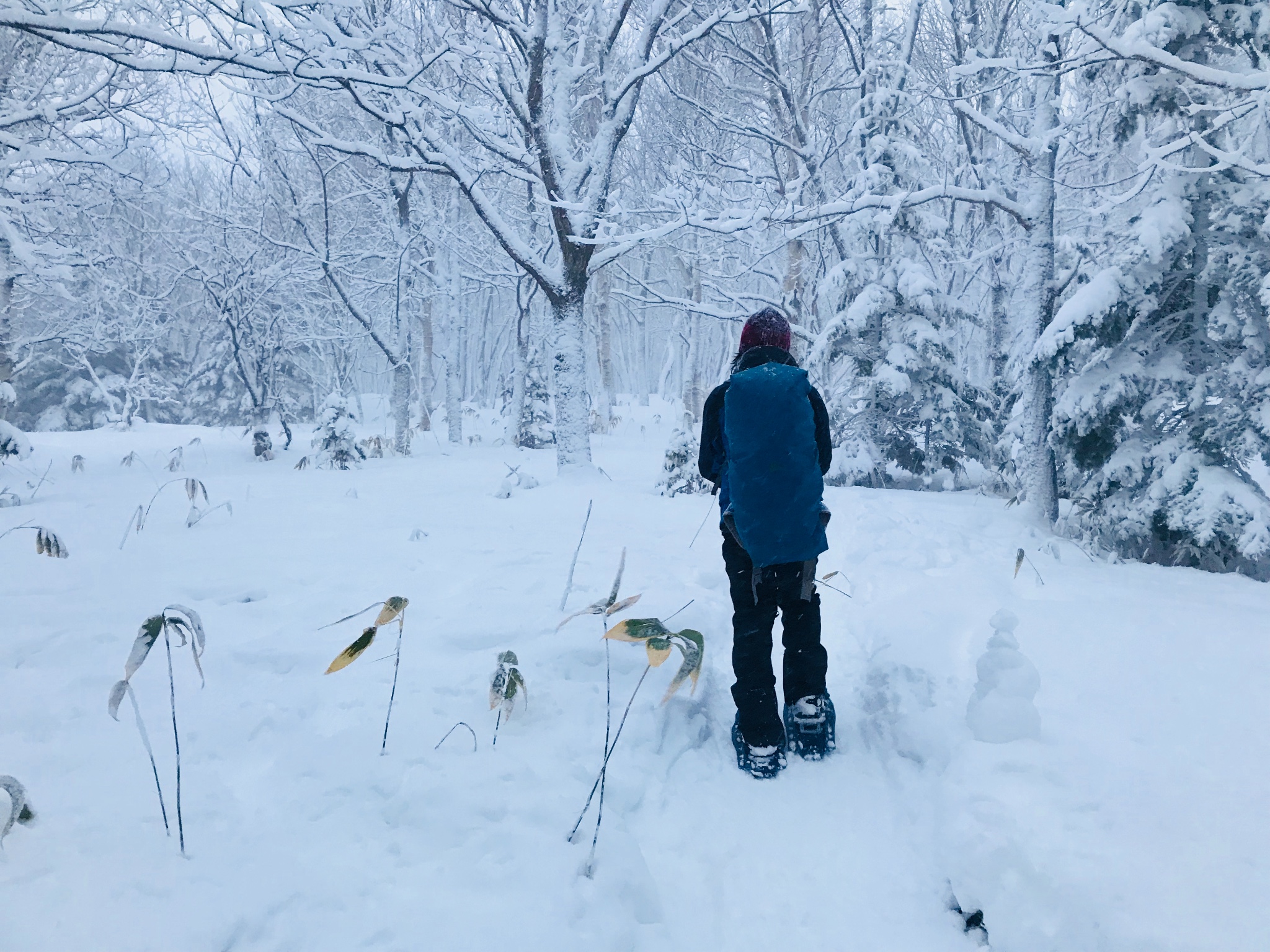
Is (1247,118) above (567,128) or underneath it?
underneath

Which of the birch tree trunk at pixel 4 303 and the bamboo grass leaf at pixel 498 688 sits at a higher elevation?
the birch tree trunk at pixel 4 303

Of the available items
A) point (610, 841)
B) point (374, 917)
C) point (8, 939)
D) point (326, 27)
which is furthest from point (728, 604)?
point (326, 27)

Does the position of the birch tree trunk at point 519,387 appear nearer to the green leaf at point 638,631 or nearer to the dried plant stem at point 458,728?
the dried plant stem at point 458,728

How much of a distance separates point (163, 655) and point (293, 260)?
47.8 feet

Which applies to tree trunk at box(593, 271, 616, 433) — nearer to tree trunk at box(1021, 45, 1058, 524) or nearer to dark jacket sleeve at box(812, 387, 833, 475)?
tree trunk at box(1021, 45, 1058, 524)

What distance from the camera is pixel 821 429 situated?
324 cm

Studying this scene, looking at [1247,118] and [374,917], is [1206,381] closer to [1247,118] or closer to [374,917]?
[1247,118]

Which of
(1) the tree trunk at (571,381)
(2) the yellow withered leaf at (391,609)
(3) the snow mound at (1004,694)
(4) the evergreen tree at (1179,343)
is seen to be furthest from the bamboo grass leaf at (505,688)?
(1) the tree trunk at (571,381)

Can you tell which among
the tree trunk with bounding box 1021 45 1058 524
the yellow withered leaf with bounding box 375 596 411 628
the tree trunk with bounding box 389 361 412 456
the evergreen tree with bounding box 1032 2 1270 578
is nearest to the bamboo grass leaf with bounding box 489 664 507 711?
the yellow withered leaf with bounding box 375 596 411 628

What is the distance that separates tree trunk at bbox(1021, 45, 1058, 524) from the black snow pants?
6.16 metres

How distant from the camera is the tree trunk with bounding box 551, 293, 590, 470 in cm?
946

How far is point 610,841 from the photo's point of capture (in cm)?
248

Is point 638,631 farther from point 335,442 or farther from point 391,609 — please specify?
point 335,442

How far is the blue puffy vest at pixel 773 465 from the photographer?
3.09 meters
